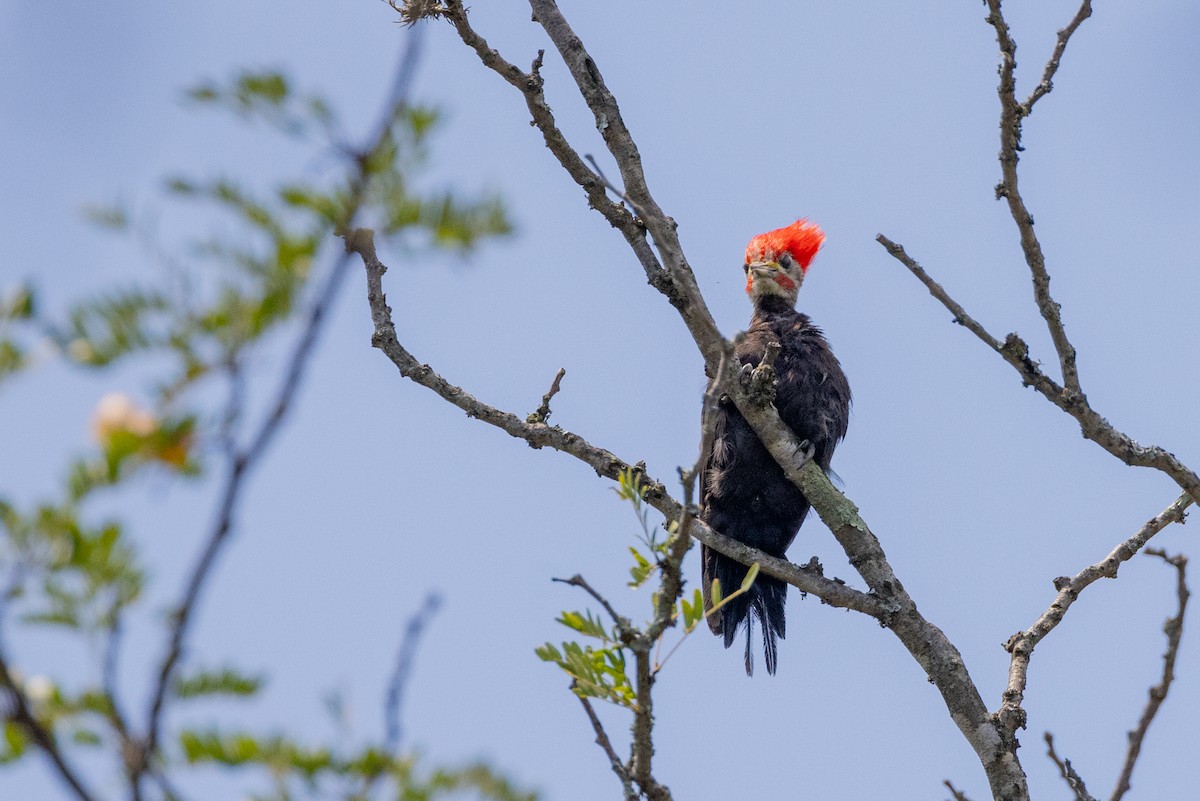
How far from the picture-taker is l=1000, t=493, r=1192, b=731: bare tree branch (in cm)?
425

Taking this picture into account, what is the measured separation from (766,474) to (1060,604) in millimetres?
1368

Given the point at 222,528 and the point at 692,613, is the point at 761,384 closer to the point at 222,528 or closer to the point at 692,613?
the point at 692,613

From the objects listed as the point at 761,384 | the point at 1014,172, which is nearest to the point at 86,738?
the point at 1014,172

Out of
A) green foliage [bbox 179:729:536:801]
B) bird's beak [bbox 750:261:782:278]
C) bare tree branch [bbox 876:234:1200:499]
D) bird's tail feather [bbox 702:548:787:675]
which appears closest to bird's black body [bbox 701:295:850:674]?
bird's tail feather [bbox 702:548:787:675]

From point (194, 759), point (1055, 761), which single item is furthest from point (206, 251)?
point (1055, 761)

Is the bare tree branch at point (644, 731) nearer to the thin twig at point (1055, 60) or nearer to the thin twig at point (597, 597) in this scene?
the thin twig at point (597, 597)

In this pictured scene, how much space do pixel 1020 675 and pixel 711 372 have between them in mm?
1508

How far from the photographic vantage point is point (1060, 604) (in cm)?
440

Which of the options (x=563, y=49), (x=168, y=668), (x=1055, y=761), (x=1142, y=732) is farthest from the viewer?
(x=563, y=49)

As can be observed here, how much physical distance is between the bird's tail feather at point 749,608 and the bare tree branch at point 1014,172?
211 centimetres

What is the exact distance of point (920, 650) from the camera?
4477mm

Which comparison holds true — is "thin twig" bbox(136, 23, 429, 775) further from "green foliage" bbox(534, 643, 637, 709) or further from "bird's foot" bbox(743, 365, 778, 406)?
"bird's foot" bbox(743, 365, 778, 406)

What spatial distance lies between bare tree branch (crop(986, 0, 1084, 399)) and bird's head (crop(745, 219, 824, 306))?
2.79m

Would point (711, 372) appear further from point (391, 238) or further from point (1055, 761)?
point (391, 238)
